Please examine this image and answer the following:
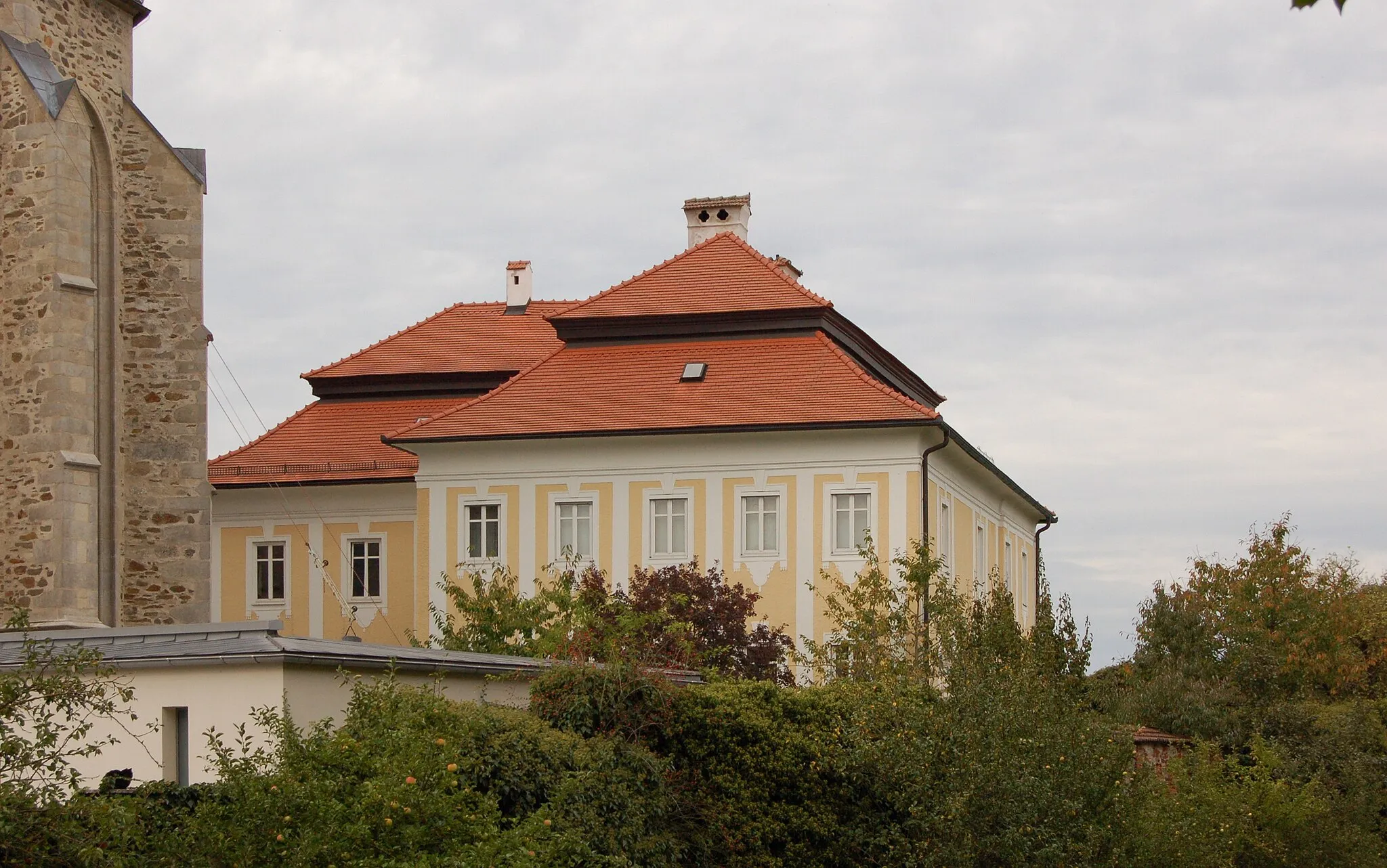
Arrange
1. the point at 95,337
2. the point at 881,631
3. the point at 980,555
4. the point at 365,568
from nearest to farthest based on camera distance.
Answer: the point at 881,631 → the point at 95,337 → the point at 980,555 → the point at 365,568

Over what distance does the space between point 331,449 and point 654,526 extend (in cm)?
967

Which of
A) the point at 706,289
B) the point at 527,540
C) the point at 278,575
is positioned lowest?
the point at 278,575

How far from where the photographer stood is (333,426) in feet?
141

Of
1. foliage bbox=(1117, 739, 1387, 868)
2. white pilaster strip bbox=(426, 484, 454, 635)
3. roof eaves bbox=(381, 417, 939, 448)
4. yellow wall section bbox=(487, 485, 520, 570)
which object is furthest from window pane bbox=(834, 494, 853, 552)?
foliage bbox=(1117, 739, 1387, 868)

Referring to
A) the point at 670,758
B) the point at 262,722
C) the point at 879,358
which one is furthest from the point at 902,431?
the point at 262,722

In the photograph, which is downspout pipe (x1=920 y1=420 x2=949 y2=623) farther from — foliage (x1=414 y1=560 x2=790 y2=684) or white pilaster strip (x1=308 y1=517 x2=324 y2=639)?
white pilaster strip (x1=308 y1=517 x2=324 y2=639)

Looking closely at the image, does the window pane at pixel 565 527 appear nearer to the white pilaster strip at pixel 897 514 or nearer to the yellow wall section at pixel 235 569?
the white pilaster strip at pixel 897 514

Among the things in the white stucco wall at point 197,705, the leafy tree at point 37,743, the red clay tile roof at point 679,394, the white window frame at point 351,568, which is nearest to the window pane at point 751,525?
the red clay tile roof at point 679,394

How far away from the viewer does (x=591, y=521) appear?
36.6 metres

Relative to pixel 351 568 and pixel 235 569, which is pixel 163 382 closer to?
pixel 351 568

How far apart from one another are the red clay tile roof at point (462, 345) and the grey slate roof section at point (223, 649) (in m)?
25.7

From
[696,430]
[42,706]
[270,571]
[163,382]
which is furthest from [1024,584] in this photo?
[42,706]

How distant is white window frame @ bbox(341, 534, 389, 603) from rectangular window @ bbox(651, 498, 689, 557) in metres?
7.79

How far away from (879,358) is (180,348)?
53.1ft
